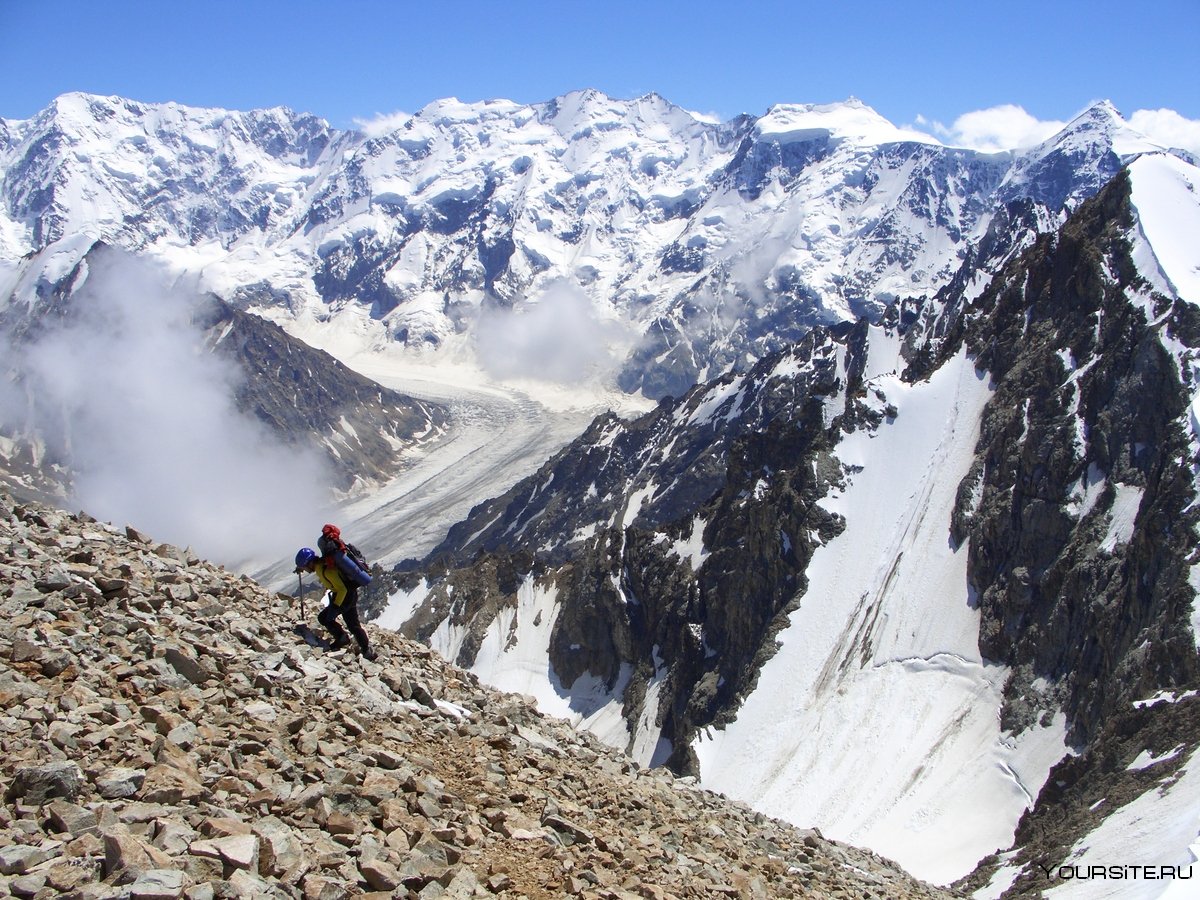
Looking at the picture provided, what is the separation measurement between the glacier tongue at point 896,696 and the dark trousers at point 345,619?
2209 inches

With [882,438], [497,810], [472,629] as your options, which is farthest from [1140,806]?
[472,629]

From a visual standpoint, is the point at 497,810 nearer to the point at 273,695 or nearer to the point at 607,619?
the point at 273,695

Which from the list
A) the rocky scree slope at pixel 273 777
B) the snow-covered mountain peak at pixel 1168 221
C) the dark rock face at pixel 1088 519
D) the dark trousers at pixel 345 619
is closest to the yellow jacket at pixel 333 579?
the dark trousers at pixel 345 619

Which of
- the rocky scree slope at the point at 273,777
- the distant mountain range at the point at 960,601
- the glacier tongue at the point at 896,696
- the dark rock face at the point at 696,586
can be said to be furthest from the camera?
the dark rock face at the point at 696,586

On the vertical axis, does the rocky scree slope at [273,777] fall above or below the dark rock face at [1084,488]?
below

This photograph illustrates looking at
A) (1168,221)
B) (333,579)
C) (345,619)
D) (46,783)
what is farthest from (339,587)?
(1168,221)

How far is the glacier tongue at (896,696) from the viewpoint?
80.1m

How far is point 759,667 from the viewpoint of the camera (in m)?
113

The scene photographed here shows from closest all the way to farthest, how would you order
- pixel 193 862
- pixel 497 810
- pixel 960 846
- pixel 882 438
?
pixel 193 862 < pixel 497 810 < pixel 960 846 < pixel 882 438

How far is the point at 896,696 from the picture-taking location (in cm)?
9819

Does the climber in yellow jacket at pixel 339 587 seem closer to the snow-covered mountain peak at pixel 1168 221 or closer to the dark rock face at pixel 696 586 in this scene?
the dark rock face at pixel 696 586

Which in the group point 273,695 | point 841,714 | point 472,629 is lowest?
point 273,695

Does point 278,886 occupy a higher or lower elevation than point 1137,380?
lower

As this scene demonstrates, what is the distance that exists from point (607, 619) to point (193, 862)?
137309 mm
